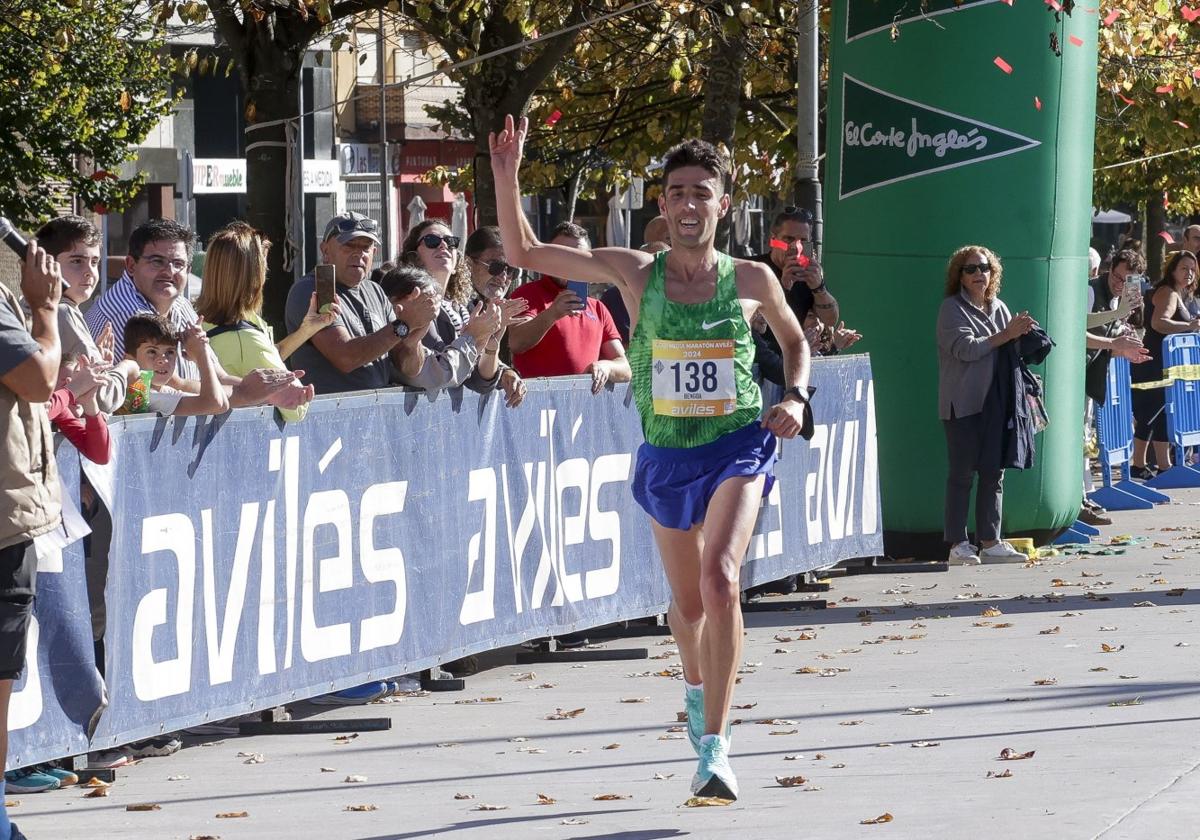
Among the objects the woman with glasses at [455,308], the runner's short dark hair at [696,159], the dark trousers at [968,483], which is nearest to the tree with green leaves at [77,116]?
the dark trousers at [968,483]

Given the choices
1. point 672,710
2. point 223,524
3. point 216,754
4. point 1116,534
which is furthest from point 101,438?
point 1116,534

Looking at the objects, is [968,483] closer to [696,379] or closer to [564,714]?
[564,714]

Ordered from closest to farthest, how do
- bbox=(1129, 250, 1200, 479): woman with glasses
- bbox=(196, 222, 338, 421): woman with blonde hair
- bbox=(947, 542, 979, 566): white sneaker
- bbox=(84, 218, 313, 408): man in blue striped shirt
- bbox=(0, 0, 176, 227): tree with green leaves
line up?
bbox=(84, 218, 313, 408): man in blue striped shirt < bbox=(196, 222, 338, 421): woman with blonde hair < bbox=(947, 542, 979, 566): white sneaker < bbox=(1129, 250, 1200, 479): woman with glasses < bbox=(0, 0, 176, 227): tree with green leaves

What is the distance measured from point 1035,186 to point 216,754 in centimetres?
757

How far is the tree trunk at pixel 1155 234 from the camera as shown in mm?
39781

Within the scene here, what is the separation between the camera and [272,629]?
799 centimetres

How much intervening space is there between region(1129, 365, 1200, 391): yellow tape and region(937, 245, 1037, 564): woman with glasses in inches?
240

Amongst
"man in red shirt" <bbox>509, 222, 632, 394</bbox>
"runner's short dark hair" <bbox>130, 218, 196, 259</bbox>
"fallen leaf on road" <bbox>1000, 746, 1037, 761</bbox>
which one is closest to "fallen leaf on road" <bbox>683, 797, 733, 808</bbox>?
"fallen leaf on road" <bbox>1000, 746, 1037, 761</bbox>

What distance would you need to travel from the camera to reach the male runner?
6.95 m

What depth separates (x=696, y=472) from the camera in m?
7.01

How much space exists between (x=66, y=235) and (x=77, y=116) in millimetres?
22009

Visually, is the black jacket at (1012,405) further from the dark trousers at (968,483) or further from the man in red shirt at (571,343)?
the man in red shirt at (571,343)

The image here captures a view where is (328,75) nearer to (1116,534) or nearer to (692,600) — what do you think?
(1116,534)

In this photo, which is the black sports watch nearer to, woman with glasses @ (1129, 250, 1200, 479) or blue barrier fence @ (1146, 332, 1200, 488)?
blue barrier fence @ (1146, 332, 1200, 488)
